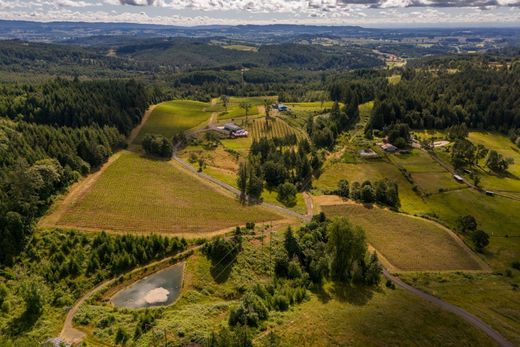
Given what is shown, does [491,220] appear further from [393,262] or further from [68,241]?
[68,241]

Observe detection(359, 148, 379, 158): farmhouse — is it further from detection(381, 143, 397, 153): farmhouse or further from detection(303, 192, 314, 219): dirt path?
detection(303, 192, 314, 219): dirt path

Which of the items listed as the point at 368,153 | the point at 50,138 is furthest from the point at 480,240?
the point at 50,138

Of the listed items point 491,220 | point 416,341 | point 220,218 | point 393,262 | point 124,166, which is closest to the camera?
point 416,341

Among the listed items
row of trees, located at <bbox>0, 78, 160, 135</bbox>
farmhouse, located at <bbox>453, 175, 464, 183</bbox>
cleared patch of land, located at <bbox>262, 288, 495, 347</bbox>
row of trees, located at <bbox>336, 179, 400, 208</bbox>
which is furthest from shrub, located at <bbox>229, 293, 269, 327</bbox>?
row of trees, located at <bbox>0, 78, 160, 135</bbox>

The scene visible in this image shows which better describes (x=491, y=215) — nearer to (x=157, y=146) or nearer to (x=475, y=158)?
Answer: (x=475, y=158)

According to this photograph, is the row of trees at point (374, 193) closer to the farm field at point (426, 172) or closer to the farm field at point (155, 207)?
the farm field at point (426, 172)

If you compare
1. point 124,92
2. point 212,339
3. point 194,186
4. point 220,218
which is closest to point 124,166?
point 194,186

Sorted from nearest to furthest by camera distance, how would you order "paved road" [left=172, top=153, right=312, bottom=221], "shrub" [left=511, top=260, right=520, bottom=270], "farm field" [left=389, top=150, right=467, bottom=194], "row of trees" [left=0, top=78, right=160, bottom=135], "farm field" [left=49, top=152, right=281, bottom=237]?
1. "shrub" [left=511, top=260, right=520, bottom=270]
2. "farm field" [left=49, top=152, right=281, bottom=237]
3. "paved road" [left=172, top=153, right=312, bottom=221]
4. "farm field" [left=389, top=150, right=467, bottom=194]
5. "row of trees" [left=0, top=78, right=160, bottom=135]
